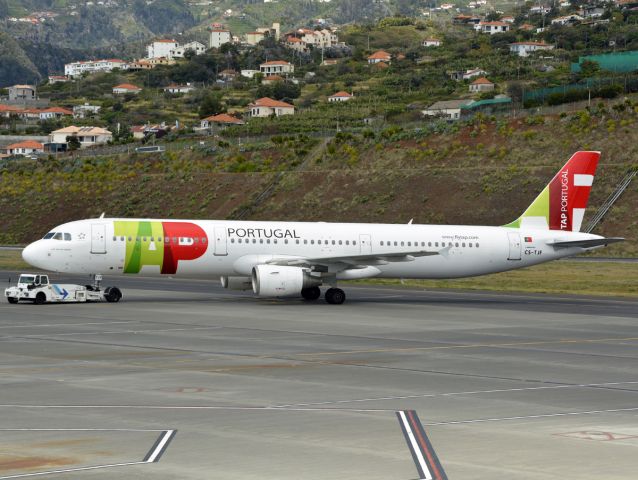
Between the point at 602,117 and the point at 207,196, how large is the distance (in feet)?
130

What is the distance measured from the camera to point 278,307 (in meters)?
47.9

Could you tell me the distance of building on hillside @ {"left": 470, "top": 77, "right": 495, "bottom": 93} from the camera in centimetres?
17101

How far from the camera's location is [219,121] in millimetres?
177875

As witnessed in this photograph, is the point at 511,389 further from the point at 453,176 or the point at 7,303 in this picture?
the point at 453,176

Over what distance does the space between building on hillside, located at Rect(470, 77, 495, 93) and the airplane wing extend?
123 metres

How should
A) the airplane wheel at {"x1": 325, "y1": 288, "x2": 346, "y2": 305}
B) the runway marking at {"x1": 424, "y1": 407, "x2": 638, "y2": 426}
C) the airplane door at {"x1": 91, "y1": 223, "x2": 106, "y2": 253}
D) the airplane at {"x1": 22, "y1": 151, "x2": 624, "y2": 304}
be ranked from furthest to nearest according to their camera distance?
the airplane wheel at {"x1": 325, "y1": 288, "x2": 346, "y2": 305} → the airplane at {"x1": 22, "y1": 151, "x2": 624, "y2": 304} → the airplane door at {"x1": 91, "y1": 223, "x2": 106, "y2": 253} → the runway marking at {"x1": 424, "y1": 407, "x2": 638, "y2": 426}

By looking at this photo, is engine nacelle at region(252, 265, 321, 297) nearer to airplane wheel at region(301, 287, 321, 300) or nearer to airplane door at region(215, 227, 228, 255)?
airplane door at region(215, 227, 228, 255)

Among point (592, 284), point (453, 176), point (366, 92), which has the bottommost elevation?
point (592, 284)

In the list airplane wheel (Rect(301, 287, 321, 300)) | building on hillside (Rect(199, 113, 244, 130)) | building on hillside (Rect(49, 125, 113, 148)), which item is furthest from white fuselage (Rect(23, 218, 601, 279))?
building on hillside (Rect(49, 125, 113, 148))

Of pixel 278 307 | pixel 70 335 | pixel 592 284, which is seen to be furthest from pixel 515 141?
pixel 70 335

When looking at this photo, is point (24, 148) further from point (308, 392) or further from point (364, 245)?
point (308, 392)

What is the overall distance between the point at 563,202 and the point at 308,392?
112 ft

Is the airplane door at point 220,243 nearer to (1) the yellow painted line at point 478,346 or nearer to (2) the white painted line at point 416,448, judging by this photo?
(1) the yellow painted line at point 478,346

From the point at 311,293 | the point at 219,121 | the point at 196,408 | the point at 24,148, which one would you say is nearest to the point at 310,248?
the point at 311,293
